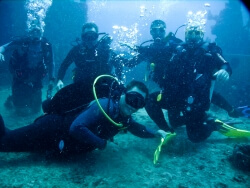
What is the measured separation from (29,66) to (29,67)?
0.03m

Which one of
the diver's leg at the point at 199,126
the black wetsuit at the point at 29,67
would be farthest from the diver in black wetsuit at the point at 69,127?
the black wetsuit at the point at 29,67

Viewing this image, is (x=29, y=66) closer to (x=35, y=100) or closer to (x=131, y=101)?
(x=35, y=100)

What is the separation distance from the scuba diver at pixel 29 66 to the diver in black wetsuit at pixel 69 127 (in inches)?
130

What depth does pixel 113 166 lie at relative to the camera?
10.6ft

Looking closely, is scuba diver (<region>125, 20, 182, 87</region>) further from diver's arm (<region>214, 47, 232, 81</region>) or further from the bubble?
the bubble

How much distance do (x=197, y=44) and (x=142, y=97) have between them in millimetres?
2734

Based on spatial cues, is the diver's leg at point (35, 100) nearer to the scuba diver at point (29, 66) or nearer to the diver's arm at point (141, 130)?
the scuba diver at point (29, 66)


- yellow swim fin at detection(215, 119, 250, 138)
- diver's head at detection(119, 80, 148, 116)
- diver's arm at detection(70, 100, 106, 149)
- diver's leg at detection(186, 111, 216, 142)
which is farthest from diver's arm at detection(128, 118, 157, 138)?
yellow swim fin at detection(215, 119, 250, 138)

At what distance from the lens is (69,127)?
296 cm

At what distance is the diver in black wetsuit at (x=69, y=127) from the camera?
288 centimetres

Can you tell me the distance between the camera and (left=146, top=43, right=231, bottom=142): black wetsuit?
15.2 ft

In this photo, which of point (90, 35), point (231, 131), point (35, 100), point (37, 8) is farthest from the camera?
point (37, 8)

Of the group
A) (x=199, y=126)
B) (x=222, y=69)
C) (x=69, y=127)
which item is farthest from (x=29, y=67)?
(x=222, y=69)

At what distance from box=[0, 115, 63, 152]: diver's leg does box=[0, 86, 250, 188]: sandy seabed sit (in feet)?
0.91
